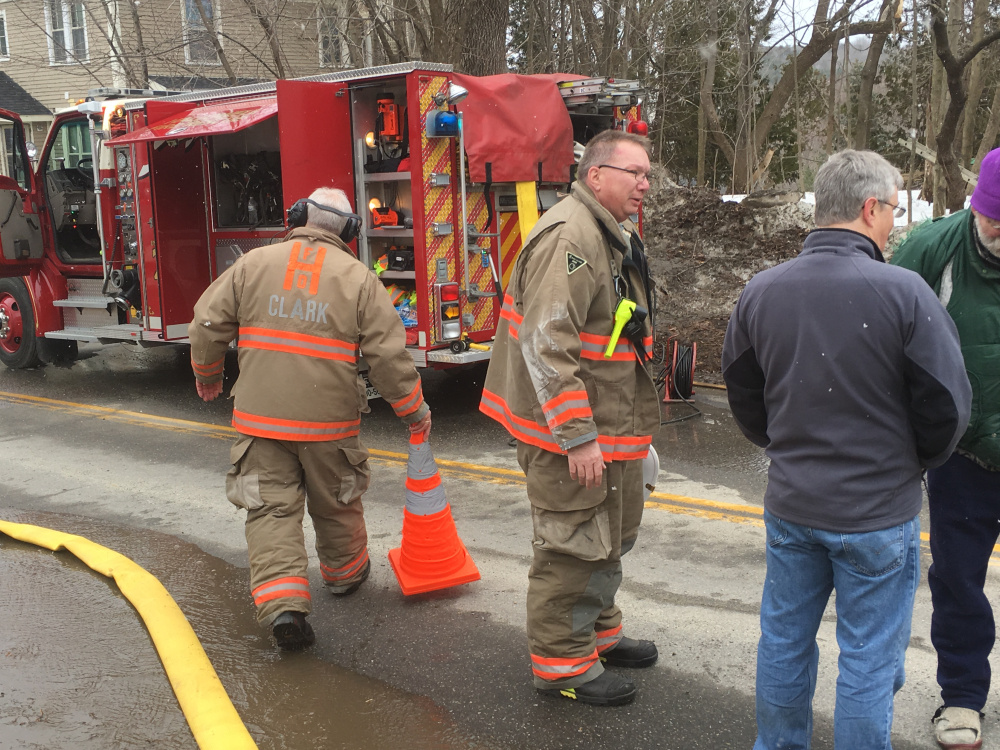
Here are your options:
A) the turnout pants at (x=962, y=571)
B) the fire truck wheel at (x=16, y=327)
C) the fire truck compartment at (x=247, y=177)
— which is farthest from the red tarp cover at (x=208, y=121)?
the turnout pants at (x=962, y=571)

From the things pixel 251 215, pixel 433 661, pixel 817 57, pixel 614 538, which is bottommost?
pixel 433 661

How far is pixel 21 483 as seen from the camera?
6590 mm

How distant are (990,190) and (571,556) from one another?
5.63 feet

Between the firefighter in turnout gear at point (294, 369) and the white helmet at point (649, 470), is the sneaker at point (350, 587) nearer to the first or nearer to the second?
the firefighter in turnout gear at point (294, 369)

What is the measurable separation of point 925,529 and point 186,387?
7.33 metres

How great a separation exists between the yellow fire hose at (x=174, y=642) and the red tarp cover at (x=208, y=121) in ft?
12.0

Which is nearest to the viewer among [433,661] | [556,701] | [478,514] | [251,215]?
[556,701]

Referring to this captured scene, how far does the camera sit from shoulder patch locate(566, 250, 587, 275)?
3084mm

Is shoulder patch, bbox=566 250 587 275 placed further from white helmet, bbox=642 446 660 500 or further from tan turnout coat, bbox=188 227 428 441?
tan turnout coat, bbox=188 227 428 441

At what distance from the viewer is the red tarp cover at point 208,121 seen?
7564 mm

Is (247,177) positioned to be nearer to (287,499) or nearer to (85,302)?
(85,302)

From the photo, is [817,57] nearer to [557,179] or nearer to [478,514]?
[557,179]

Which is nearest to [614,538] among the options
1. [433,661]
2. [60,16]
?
[433,661]

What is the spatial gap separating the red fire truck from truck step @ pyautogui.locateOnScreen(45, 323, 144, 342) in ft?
0.07
